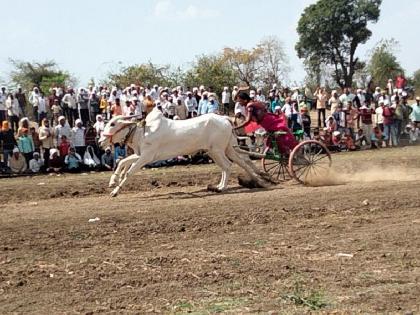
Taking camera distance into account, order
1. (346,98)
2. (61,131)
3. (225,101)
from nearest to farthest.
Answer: (61,131)
(346,98)
(225,101)

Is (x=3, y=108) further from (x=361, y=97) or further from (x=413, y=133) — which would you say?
(x=413, y=133)

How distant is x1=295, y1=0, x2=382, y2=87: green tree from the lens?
50500 millimetres

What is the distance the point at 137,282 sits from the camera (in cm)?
808

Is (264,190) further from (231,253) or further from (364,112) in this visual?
(364,112)

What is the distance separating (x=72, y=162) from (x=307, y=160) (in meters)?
8.72

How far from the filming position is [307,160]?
1627 centimetres

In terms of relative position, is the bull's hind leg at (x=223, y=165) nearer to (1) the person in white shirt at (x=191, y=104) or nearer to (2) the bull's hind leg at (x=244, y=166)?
(2) the bull's hind leg at (x=244, y=166)

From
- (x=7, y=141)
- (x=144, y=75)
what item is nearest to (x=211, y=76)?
(x=144, y=75)

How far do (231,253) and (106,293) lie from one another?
2.15 meters

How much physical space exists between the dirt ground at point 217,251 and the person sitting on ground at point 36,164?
5.61m

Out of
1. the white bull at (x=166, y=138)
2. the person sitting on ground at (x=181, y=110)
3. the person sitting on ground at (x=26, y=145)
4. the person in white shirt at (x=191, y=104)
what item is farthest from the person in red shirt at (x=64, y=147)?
the white bull at (x=166, y=138)

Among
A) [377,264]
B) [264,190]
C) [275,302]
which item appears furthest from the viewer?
[264,190]

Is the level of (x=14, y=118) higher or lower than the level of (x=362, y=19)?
lower

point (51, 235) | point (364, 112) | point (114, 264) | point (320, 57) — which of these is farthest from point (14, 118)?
point (320, 57)
